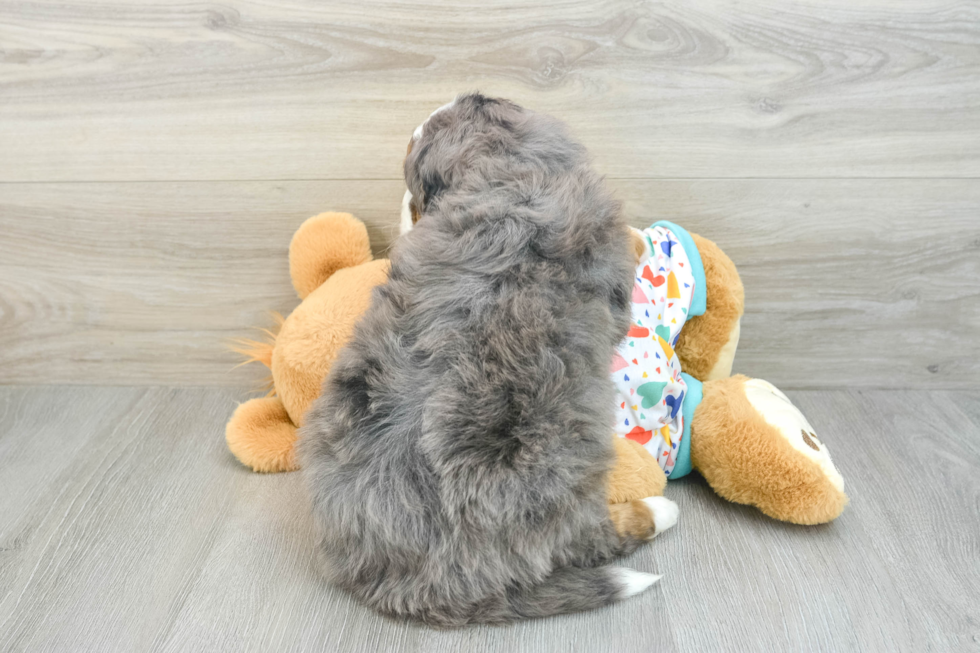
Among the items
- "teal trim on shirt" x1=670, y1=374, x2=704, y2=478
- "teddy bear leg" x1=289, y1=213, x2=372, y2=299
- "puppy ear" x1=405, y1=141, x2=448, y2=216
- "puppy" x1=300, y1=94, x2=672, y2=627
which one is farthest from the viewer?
"teddy bear leg" x1=289, y1=213, x2=372, y2=299

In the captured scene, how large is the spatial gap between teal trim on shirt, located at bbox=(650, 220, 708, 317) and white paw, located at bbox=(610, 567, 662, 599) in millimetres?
378

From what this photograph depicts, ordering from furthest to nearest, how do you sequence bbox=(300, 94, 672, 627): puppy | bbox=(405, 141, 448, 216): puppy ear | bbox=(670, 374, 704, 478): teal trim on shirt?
bbox=(670, 374, 704, 478): teal trim on shirt < bbox=(405, 141, 448, 216): puppy ear < bbox=(300, 94, 672, 627): puppy

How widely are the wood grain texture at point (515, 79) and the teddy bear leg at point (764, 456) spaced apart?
365 millimetres

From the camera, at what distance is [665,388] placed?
92cm

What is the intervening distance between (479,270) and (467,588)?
1.09ft

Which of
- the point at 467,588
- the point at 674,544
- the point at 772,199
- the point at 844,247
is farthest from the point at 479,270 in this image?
the point at 844,247

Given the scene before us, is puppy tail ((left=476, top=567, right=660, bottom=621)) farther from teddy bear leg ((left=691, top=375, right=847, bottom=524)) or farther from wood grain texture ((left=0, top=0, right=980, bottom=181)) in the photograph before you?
wood grain texture ((left=0, top=0, right=980, bottom=181))

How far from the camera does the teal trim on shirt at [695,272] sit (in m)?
0.99

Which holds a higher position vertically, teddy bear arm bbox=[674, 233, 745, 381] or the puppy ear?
the puppy ear

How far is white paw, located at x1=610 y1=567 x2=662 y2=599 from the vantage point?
2.57 feet

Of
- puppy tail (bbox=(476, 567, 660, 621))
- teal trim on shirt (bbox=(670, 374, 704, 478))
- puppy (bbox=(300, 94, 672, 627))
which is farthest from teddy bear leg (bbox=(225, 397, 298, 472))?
teal trim on shirt (bbox=(670, 374, 704, 478))

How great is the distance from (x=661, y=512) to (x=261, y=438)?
0.59m

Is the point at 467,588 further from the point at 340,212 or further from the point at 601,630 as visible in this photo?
the point at 340,212

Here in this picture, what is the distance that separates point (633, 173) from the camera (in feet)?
3.52
